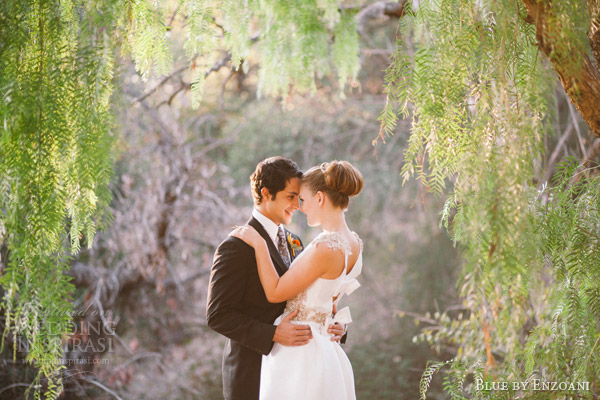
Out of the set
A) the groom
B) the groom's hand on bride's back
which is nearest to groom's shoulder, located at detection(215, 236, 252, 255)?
the groom

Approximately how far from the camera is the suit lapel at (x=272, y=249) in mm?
2232

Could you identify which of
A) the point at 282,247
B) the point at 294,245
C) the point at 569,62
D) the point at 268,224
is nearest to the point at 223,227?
the point at 294,245

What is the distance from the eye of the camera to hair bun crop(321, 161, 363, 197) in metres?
2.10

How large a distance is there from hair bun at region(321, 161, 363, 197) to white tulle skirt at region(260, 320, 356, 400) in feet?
1.71

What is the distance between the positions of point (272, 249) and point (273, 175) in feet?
0.97

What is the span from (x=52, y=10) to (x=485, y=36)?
44.7 inches

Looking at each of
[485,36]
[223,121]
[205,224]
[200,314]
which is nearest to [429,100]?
[485,36]

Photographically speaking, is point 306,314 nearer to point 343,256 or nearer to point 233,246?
point 343,256

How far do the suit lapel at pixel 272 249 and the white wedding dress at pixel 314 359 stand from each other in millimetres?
143

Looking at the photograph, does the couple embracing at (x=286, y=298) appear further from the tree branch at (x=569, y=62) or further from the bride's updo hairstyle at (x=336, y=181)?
the tree branch at (x=569, y=62)

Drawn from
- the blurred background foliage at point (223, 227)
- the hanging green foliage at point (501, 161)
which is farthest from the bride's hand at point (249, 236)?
the hanging green foliage at point (501, 161)

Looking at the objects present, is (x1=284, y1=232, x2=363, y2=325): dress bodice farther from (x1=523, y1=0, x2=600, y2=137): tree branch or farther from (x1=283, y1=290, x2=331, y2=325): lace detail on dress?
(x1=523, y1=0, x2=600, y2=137): tree branch

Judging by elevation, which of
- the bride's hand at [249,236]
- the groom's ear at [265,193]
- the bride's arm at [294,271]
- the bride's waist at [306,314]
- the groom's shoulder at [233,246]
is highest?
the groom's ear at [265,193]

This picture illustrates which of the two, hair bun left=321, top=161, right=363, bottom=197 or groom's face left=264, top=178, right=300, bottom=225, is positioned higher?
hair bun left=321, top=161, right=363, bottom=197
